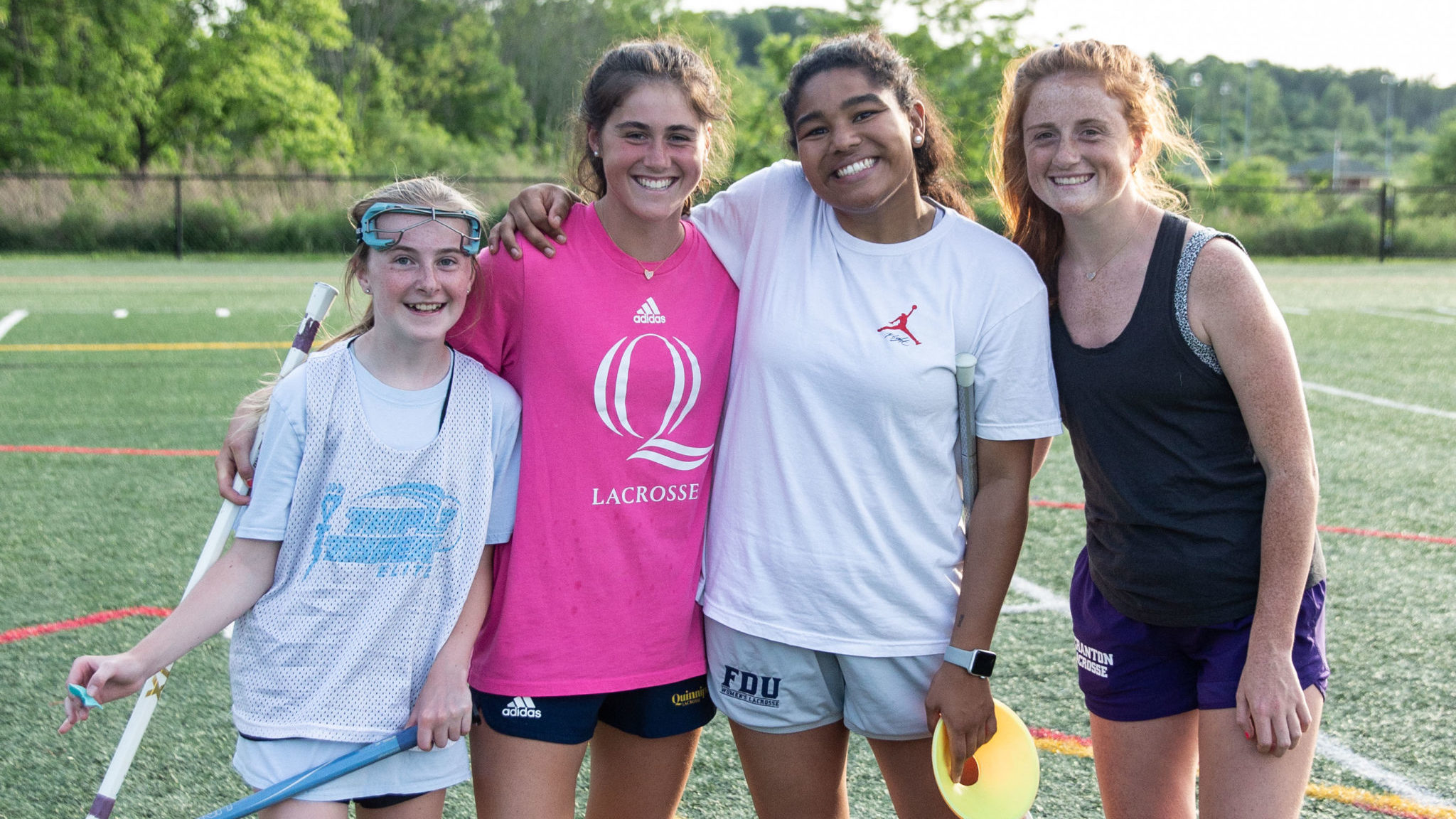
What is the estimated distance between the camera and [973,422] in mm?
2312

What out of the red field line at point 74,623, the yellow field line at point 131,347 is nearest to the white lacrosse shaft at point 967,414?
the red field line at point 74,623

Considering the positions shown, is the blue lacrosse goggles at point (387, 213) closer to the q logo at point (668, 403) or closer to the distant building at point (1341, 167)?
the q logo at point (668, 403)

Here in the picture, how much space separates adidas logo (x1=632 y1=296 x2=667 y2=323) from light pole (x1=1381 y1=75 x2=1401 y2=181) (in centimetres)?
11869

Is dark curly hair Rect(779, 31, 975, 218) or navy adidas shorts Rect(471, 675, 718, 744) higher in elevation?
dark curly hair Rect(779, 31, 975, 218)

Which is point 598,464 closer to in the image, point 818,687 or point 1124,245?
point 818,687

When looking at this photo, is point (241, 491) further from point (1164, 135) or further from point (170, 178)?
point (170, 178)

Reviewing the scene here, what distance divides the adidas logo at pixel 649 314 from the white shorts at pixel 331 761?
2.97 ft

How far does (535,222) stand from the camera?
8.10ft

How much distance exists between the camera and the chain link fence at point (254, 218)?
78.2ft

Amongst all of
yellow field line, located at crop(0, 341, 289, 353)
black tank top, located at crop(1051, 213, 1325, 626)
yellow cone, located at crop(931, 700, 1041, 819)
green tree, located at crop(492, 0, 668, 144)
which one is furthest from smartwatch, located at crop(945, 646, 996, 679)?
green tree, located at crop(492, 0, 668, 144)

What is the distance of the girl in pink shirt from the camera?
239 cm

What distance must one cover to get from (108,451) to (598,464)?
19.8ft

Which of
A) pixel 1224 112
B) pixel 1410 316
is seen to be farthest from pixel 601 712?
pixel 1224 112

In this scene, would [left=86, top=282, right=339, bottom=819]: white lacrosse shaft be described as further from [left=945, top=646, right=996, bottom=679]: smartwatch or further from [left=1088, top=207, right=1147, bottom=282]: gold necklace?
[left=1088, top=207, right=1147, bottom=282]: gold necklace
